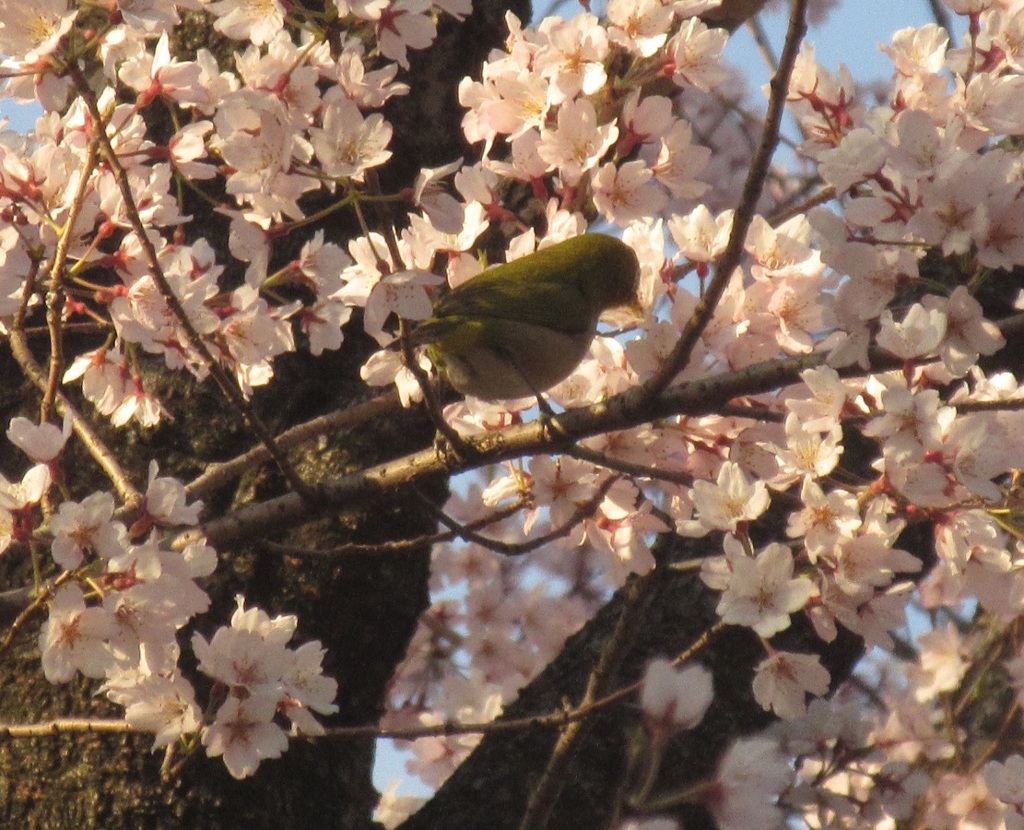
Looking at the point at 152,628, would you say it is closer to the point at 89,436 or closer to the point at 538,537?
the point at 89,436

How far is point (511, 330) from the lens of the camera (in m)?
3.45

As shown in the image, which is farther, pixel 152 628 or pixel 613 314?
pixel 613 314

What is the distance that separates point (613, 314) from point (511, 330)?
30cm

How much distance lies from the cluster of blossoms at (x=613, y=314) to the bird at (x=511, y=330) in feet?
0.47

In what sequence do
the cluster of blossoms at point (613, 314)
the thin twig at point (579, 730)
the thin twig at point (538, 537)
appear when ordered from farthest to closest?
the thin twig at point (579, 730)
the thin twig at point (538, 537)
the cluster of blossoms at point (613, 314)

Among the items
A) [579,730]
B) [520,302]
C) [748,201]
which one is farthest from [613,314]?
[748,201]

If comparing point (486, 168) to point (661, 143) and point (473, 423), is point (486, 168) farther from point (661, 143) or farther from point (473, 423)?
point (473, 423)

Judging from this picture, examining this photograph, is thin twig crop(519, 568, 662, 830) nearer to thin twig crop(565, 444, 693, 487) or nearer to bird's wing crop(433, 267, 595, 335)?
thin twig crop(565, 444, 693, 487)

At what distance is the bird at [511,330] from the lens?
3215 millimetres

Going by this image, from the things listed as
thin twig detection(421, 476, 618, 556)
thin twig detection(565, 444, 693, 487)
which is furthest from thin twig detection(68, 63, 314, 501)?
thin twig detection(565, 444, 693, 487)

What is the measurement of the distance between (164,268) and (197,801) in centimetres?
132

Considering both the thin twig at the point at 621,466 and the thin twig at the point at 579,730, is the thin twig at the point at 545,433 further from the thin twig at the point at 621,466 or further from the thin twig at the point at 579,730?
the thin twig at the point at 579,730

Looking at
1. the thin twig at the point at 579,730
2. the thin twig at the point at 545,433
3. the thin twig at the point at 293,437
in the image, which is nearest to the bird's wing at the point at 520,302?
the thin twig at the point at 293,437

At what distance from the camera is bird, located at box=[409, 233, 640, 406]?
10.5 feet
